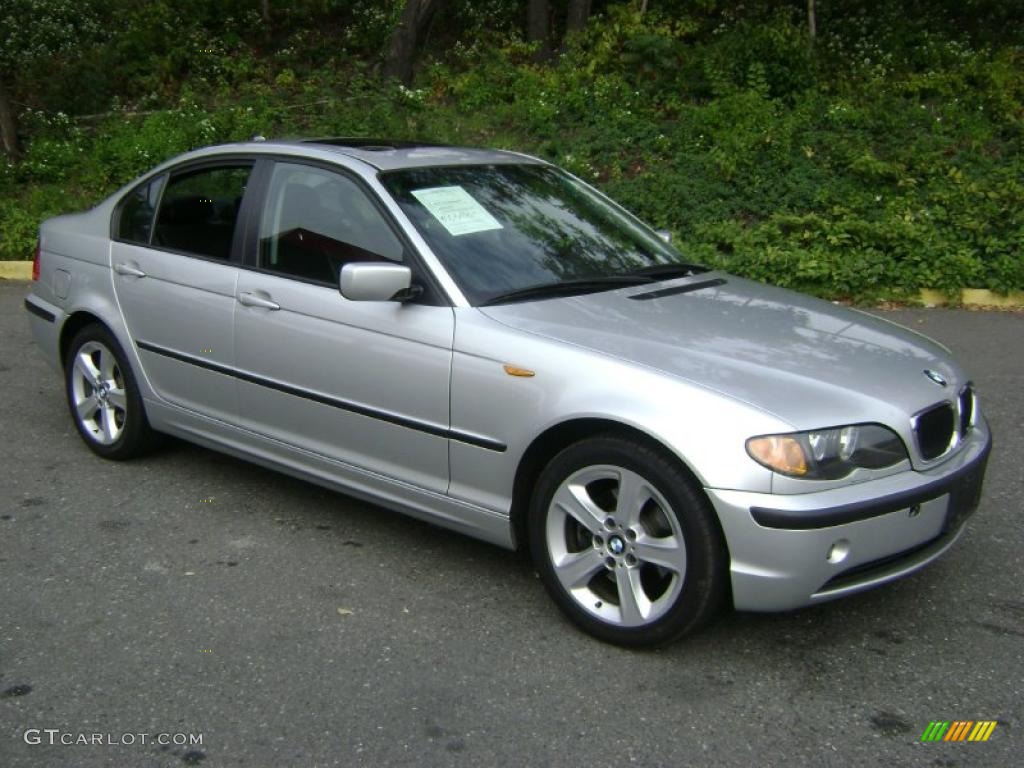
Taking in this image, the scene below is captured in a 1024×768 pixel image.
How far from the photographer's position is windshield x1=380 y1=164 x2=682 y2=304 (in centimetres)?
443

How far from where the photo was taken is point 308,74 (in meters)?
14.0

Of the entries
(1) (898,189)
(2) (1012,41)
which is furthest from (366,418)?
(2) (1012,41)

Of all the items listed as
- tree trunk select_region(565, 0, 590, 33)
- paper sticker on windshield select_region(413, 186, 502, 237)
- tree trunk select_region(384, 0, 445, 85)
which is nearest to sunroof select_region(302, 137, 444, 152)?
paper sticker on windshield select_region(413, 186, 502, 237)

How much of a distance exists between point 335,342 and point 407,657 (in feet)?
4.28

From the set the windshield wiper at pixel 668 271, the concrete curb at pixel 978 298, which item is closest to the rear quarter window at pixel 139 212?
the windshield wiper at pixel 668 271

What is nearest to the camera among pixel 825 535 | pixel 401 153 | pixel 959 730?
pixel 959 730

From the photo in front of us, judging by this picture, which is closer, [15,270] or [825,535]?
[825,535]

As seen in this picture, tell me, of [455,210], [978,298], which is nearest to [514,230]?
[455,210]

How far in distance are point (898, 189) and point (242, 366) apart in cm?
734

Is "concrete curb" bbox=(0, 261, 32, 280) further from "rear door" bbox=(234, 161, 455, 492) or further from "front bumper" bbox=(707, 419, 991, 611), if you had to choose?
"front bumper" bbox=(707, 419, 991, 611)

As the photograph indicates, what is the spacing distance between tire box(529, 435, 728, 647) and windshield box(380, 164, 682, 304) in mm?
823

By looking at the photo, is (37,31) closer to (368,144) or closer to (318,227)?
(368,144)

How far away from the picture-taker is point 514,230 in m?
4.68

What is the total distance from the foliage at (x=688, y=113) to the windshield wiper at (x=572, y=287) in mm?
5206
